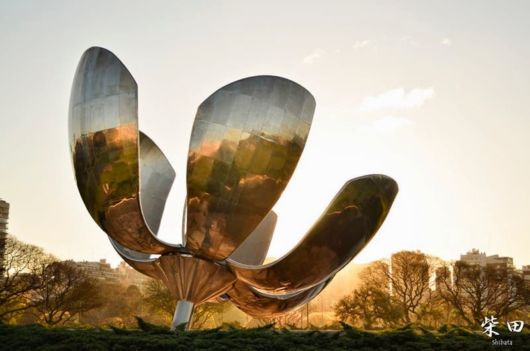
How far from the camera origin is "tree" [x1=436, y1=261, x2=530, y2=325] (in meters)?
36.3

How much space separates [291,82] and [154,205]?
214 inches

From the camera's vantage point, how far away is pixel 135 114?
31.8ft

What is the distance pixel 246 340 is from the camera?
9461 millimetres

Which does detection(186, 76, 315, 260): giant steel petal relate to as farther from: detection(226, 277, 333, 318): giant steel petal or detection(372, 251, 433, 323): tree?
detection(372, 251, 433, 323): tree

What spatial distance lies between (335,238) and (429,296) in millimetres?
31113

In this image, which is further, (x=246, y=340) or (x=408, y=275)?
(x=408, y=275)

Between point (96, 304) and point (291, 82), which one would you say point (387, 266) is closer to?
point (96, 304)

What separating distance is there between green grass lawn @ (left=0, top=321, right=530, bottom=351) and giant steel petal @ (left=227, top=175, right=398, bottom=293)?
3.28 feet

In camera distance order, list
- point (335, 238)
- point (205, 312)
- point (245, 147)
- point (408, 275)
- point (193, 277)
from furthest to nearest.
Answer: point (205, 312) → point (408, 275) → point (193, 277) → point (335, 238) → point (245, 147)

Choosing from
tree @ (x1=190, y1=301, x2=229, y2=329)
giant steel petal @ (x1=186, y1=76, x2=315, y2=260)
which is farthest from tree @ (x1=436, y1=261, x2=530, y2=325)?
giant steel petal @ (x1=186, y1=76, x2=315, y2=260)

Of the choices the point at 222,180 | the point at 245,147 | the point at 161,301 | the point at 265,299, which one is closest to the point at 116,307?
the point at 161,301
